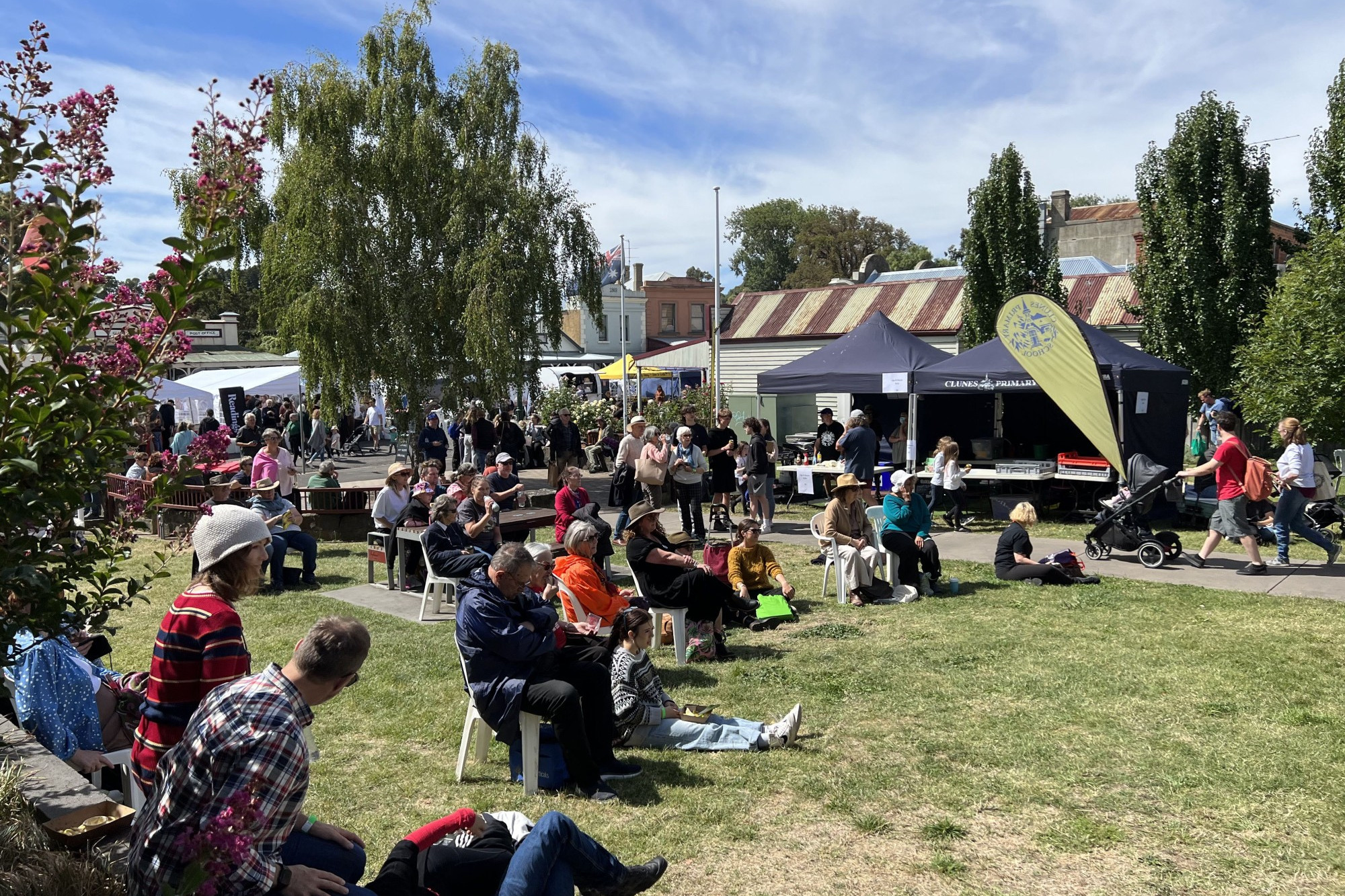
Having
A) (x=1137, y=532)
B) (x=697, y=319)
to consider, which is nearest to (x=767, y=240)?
(x=697, y=319)

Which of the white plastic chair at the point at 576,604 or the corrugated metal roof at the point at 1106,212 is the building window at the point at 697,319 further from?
the white plastic chair at the point at 576,604

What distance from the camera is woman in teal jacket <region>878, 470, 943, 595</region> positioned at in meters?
9.92

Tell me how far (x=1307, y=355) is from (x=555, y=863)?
48.6 ft

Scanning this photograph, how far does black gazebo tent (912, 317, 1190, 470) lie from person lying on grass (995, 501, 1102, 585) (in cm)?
425

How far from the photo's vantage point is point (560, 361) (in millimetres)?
46656

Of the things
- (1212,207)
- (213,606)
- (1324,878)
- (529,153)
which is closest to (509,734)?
(213,606)

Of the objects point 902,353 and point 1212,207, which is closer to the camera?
point 902,353

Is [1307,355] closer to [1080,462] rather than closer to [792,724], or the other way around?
[1080,462]

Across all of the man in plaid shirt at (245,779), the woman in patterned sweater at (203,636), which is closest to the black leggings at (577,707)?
the woman in patterned sweater at (203,636)

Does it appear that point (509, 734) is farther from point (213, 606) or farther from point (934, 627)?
point (934, 627)

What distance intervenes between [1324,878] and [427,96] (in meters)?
18.6

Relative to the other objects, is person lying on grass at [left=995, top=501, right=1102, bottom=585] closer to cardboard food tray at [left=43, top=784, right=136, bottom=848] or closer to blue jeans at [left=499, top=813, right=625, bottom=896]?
blue jeans at [left=499, top=813, right=625, bottom=896]

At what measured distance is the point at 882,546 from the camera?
33.0 ft

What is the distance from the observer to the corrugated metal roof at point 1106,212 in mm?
46938
